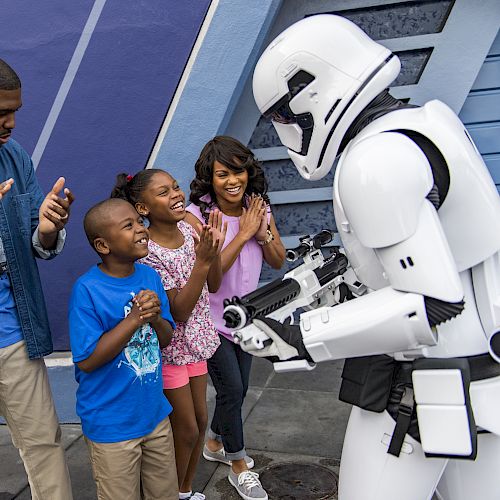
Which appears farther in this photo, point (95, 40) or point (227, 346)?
point (95, 40)

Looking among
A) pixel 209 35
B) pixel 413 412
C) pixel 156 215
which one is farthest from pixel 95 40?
pixel 413 412

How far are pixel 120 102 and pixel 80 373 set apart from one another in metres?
2.00

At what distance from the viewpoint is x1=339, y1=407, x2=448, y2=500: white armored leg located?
1900 millimetres

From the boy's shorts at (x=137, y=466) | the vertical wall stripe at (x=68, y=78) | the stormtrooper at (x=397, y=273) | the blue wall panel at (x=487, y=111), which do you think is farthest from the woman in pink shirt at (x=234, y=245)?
the blue wall panel at (x=487, y=111)

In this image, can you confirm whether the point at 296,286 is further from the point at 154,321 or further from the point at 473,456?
the point at 473,456

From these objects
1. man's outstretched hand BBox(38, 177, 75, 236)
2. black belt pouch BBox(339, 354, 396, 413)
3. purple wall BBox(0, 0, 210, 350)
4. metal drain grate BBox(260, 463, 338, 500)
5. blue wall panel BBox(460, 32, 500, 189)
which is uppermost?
purple wall BBox(0, 0, 210, 350)

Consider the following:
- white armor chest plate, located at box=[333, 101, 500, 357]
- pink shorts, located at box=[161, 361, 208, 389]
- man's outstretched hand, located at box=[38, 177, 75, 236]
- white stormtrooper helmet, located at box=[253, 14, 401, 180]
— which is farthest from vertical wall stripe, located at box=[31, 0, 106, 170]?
white armor chest plate, located at box=[333, 101, 500, 357]

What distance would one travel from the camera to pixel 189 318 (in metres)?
2.71

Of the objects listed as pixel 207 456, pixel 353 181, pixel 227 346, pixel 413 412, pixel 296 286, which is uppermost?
pixel 353 181

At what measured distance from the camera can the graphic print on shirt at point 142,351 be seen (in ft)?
7.73

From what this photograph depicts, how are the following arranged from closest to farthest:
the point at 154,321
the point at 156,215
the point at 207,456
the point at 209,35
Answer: the point at 154,321
the point at 156,215
the point at 207,456
the point at 209,35

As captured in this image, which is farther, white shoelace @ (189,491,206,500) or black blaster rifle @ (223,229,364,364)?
white shoelace @ (189,491,206,500)

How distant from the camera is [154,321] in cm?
239

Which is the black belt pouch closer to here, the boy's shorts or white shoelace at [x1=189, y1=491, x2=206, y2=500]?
the boy's shorts
